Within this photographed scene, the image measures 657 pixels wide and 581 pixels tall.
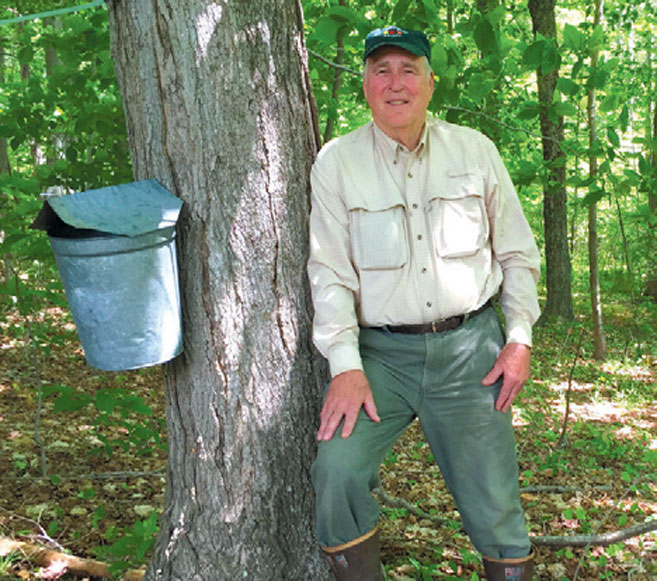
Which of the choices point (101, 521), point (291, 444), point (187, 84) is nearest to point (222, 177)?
point (187, 84)

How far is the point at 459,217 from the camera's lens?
2.52 metres

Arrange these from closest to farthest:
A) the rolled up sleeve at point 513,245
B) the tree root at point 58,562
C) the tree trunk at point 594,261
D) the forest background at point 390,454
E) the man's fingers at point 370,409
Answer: the man's fingers at point 370,409 < the rolled up sleeve at point 513,245 < the tree root at point 58,562 < the forest background at point 390,454 < the tree trunk at point 594,261

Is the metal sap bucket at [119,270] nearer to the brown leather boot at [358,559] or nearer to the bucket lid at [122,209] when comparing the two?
the bucket lid at [122,209]

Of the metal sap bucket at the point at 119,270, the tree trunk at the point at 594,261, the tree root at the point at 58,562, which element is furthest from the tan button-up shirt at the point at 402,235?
the tree trunk at the point at 594,261

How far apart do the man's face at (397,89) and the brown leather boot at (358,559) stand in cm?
155

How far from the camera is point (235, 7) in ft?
7.70

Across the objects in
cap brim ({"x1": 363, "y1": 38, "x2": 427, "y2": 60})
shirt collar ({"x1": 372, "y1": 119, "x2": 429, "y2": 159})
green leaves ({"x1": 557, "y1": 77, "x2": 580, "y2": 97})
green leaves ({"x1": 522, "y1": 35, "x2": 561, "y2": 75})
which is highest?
cap brim ({"x1": 363, "y1": 38, "x2": 427, "y2": 60})

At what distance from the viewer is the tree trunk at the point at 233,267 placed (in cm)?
236

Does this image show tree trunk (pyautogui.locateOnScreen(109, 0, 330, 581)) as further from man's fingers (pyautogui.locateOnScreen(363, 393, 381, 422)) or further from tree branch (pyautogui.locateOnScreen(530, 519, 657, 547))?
tree branch (pyautogui.locateOnScreen(530, 519, 657, 547))

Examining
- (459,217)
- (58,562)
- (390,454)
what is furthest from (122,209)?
(390,454)

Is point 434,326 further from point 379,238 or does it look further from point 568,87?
point 568,87

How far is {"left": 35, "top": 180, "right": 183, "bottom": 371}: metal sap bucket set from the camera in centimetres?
214

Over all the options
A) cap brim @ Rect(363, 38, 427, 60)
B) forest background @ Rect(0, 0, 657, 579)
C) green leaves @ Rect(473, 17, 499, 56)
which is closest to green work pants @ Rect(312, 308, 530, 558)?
forest background @ Rect(0, 0, 657, 579)

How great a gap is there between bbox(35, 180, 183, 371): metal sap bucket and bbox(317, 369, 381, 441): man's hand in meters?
0.60
